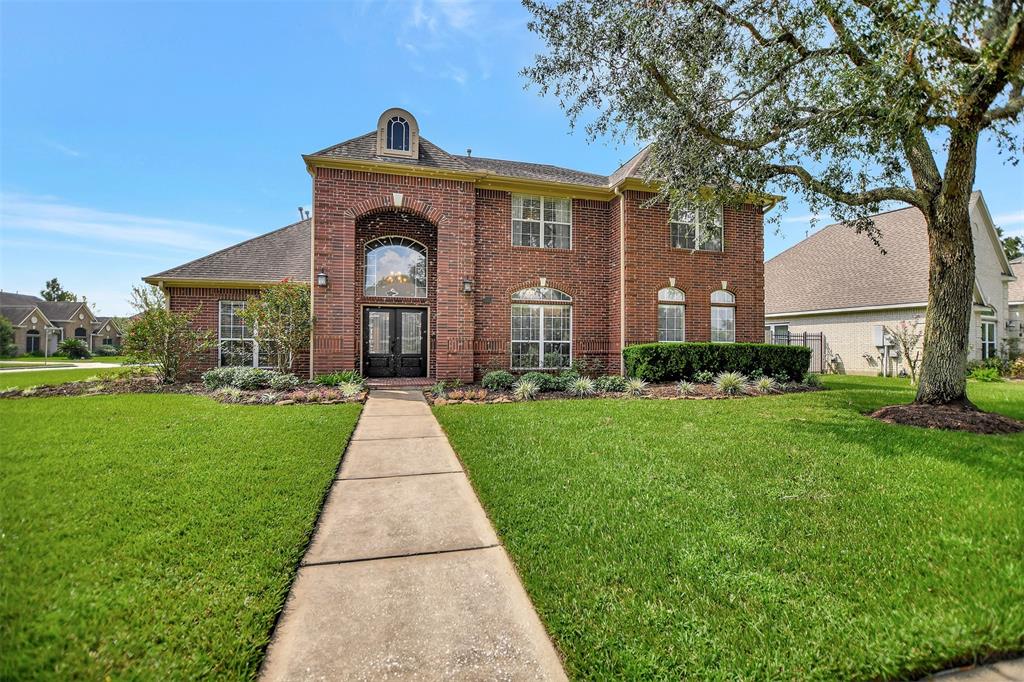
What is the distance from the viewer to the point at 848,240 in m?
21.0

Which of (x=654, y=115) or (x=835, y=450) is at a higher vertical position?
(x=654, y=115)

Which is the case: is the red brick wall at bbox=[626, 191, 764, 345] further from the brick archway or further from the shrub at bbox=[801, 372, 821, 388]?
the brick archway

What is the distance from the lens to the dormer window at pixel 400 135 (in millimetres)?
11961

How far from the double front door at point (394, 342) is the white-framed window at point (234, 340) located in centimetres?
366

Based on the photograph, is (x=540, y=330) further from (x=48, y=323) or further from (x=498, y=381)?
(x=48, y=323)

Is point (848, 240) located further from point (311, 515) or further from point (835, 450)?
point (311, 515)

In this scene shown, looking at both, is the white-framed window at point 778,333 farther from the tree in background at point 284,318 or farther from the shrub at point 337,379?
the tree in background at point 284,318

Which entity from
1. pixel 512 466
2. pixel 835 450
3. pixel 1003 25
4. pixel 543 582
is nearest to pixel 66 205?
pixel 512 466

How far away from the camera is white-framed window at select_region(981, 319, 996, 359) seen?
1800cm

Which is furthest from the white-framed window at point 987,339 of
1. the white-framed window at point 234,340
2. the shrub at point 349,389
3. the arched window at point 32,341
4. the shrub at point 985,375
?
the arched window at point 32,341

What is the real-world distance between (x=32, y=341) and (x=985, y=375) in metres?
68.0

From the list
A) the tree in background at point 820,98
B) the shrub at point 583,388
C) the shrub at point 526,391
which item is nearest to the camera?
the tree in background at point 820,98

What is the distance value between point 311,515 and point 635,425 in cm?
470

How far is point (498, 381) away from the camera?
36.7 ft
